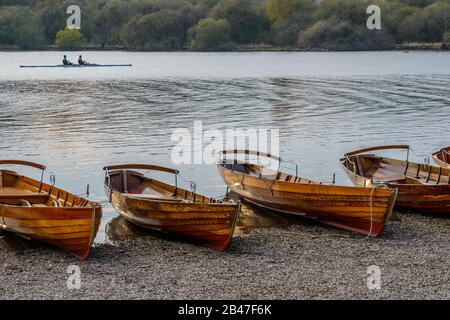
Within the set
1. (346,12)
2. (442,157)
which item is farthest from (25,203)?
(346,12)

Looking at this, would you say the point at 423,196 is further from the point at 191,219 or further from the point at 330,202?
the point at 191,219

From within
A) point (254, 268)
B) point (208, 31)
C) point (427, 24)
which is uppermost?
point (427, 24)

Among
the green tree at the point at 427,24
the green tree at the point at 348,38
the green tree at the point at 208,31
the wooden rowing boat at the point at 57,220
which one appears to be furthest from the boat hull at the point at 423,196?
the green tree at the point at 208,31

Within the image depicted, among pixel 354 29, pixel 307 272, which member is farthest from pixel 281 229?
pixel 354 29

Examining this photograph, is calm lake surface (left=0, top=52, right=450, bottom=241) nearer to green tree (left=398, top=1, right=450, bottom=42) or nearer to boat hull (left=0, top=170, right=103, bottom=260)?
boat hull (left=0, top=170, right=103, bottom=260)

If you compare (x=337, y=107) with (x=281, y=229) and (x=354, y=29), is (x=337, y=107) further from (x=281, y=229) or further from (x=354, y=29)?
(x=354, y=29)

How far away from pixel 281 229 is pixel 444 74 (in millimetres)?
91295

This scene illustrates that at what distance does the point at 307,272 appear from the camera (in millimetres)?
19203

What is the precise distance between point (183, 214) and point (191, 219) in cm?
27

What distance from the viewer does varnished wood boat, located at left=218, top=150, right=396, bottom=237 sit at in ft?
74.8

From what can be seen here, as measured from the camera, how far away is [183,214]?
21812 millimetres

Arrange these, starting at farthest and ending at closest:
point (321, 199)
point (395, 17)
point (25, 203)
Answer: point (395, 17) < point (321, 199) < point (25, 203)

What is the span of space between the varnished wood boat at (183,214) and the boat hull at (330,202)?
2986 mm

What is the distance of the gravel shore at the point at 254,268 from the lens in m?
17.7
